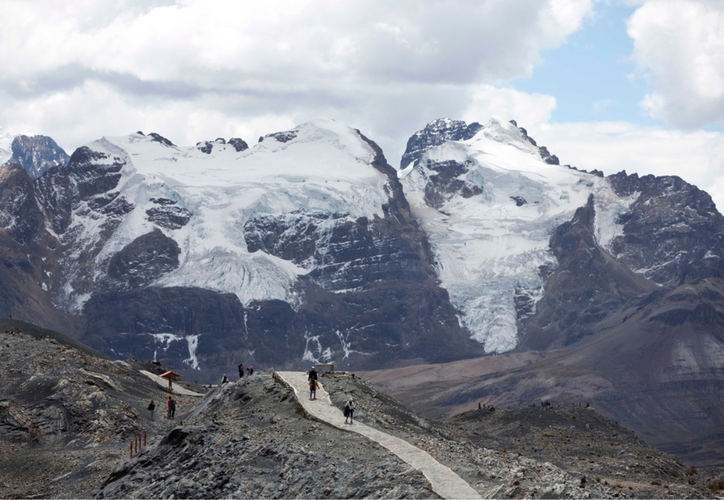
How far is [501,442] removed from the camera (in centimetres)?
12281

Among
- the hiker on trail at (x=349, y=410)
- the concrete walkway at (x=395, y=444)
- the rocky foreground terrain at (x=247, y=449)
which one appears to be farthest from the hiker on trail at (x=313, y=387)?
the hiker on trail at (x=349, y=410)

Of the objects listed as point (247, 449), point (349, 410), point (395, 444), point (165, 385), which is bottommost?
point (395, 444)

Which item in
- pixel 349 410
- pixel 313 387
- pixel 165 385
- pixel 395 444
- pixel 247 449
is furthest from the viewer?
pixel 165 385

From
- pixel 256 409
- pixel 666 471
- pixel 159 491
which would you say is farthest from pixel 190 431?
pixel 666 471

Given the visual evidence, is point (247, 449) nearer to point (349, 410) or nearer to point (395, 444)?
point (395, 444)

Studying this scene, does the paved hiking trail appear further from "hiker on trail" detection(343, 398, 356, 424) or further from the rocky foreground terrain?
"hiker on trail" detection(343, 398, 356, 424)

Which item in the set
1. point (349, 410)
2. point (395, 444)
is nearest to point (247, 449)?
point (395, 444)

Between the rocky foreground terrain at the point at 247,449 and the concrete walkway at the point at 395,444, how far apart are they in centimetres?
71

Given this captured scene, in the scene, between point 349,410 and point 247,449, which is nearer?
point 247,449

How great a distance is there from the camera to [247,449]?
74.6m

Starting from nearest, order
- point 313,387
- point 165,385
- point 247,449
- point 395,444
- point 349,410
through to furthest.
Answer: point 247,449
point 395,444
point 349,410
point 313,387
point 165,385

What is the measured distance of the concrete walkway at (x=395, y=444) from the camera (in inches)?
2562

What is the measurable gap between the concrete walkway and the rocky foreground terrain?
2.34 ft

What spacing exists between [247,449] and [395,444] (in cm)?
844
